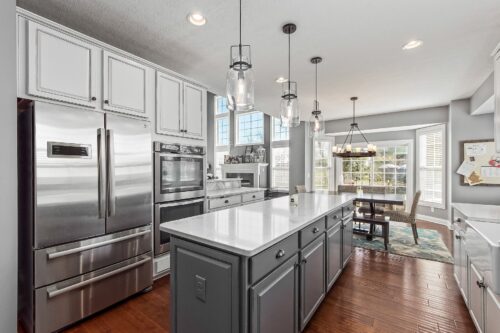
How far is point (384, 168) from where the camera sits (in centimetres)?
663

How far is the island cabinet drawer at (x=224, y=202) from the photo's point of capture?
11.6ft

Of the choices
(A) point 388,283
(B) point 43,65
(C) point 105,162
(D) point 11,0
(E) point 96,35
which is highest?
(E) point 96,35

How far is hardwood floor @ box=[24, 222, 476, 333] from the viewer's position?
2.00 m

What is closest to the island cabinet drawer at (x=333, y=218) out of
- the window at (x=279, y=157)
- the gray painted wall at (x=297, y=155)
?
the gray painted wall at (x=297, y=155)

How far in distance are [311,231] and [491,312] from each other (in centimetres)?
122

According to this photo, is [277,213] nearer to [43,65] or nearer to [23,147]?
[23,147]

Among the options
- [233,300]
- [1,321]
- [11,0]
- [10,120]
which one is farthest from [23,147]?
[233,300]

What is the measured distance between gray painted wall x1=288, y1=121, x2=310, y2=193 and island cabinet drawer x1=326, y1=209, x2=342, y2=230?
14.3 feet

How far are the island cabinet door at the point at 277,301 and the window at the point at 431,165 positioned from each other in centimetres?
576

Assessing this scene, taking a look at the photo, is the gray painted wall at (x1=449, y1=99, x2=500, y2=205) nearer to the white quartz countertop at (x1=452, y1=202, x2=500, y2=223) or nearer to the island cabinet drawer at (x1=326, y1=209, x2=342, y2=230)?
the white quartz countertop at (x1=452, y1=202, x2=500, y2=223)

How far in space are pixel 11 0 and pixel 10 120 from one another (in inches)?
30.8

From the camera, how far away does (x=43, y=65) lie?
71.2 inches

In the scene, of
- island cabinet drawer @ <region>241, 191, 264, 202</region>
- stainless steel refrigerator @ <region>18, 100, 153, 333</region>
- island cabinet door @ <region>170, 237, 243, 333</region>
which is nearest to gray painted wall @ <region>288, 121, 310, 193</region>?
island cabinet drawer @ <region>241, 191, 264, 202</region>

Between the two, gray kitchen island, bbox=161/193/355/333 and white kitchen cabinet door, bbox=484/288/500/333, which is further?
white kitchen cabinet door, bbox=484/288/500/333
